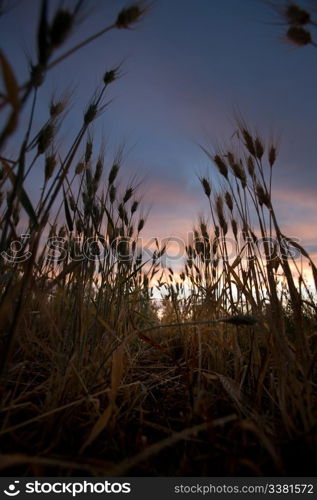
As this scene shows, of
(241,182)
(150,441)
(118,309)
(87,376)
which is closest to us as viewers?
(150,441)

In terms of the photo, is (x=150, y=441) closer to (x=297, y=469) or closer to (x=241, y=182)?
(x=297, y=469)

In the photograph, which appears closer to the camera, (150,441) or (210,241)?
(150,441)

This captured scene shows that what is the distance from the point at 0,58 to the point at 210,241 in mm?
1990

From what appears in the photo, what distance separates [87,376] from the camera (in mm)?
1310

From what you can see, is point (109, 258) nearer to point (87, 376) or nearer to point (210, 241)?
point (87, 376)
